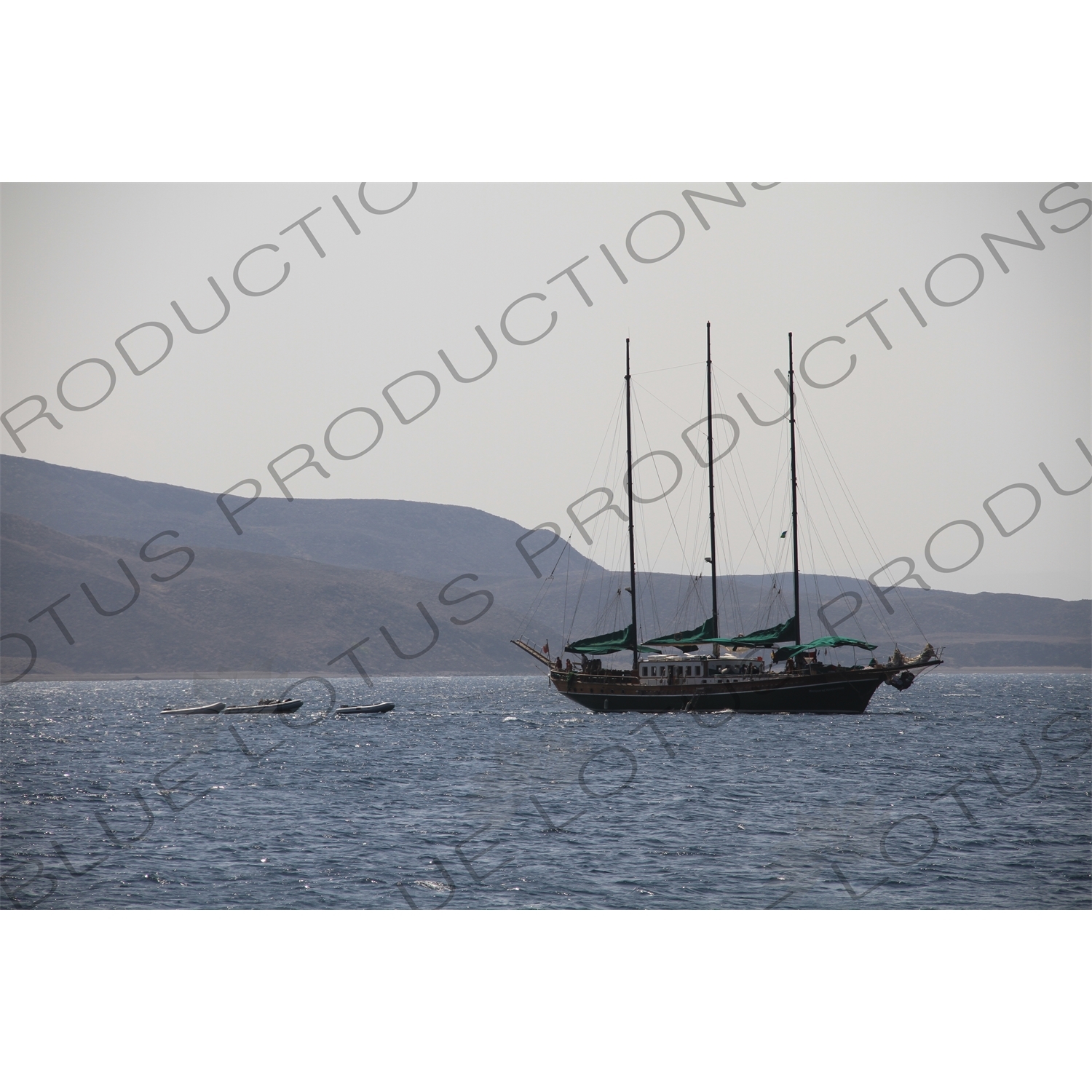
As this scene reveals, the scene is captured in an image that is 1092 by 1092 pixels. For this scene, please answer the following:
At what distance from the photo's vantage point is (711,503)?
75.8 meters

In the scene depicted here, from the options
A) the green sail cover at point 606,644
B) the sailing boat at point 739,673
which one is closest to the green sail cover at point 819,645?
the sailing boat at point 739,673

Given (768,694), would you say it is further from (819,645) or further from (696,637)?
(696,637)

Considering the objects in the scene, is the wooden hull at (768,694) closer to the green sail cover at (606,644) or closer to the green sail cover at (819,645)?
the green sail cover at (819,645)

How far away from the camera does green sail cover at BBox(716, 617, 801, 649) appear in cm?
7256

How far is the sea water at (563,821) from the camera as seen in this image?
969 inches

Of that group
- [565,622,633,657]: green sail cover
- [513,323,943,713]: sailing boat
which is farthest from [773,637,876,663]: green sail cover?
[565,622,633,657]: green sail cover

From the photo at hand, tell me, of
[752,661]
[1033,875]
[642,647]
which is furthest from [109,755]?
[1033,875]

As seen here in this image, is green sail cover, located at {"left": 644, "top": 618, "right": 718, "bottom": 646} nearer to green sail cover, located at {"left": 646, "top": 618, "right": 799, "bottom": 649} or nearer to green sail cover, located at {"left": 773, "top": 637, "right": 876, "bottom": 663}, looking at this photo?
green sail cover, located at {"left": 646, "top": 618, "right": 799, "bottom": 649}

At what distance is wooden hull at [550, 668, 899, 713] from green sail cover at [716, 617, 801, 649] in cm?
210

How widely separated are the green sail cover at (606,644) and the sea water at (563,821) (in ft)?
A: 21.8

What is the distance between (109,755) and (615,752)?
86.5ft

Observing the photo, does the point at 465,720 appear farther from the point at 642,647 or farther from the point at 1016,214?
the point at 1016,214

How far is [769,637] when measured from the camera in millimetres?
73688

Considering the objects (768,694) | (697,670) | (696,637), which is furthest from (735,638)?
(768,694)
